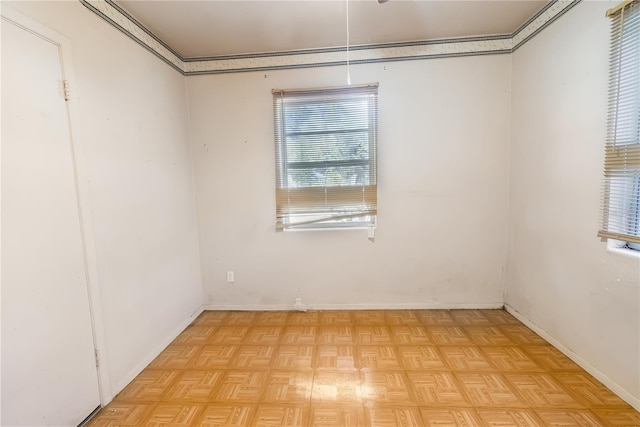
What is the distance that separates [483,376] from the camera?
75.5 inches

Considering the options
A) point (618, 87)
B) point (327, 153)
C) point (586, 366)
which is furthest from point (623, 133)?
point (327, 153)

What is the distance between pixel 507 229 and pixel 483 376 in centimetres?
149

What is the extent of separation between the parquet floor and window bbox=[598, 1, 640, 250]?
1.01m

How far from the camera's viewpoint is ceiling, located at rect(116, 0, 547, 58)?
6.78 feet

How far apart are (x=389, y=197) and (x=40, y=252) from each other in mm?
2564

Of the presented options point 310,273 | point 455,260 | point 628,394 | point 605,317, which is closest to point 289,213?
point 310,273

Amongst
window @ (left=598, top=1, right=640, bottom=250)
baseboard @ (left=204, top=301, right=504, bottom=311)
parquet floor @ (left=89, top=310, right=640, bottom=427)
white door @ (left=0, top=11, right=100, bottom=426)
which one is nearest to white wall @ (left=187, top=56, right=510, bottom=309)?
baseboard @ (left=204, top=301, right=504, bottom=311)

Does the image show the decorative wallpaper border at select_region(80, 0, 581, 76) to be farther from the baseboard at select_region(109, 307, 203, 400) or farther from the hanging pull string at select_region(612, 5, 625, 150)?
the baseboard at select_region(109, 307, 203, 400)

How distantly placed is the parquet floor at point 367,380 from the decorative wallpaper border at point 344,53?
8.28 feet

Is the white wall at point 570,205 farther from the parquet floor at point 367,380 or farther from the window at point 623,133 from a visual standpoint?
the parquet floor at point 367,380

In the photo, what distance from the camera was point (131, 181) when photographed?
81.4 inches

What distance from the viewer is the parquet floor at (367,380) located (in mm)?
1614

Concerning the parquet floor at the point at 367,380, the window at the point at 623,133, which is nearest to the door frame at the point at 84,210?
the parquet floor at the point at 367,380

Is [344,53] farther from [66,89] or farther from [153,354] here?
[153,354]
